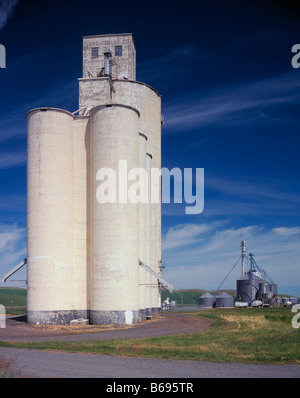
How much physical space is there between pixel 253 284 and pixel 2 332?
5801cm

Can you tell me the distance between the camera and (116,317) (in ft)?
108

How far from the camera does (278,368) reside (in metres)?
13.9

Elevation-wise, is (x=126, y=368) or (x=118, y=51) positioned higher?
(x=118, y=51)

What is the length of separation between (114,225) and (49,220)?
5.33 m

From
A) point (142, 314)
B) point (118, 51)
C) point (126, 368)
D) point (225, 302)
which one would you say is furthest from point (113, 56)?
point (126, 368)

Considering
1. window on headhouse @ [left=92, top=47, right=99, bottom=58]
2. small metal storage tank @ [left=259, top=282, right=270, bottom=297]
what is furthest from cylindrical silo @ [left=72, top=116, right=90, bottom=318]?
small metal storage tank @ [left=259, top=282, right=270, bottom=297]

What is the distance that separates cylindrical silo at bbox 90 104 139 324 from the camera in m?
33.4

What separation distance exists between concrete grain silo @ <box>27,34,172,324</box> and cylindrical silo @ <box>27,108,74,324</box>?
0.08 metres

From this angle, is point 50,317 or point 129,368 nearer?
point 129,368

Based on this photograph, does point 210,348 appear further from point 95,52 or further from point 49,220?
point 95,52

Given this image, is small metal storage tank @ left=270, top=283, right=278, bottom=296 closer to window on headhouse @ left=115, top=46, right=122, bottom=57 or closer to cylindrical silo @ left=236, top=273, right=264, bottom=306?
cylindrical silo @ left=236, top=273, right=264, bottom=306
